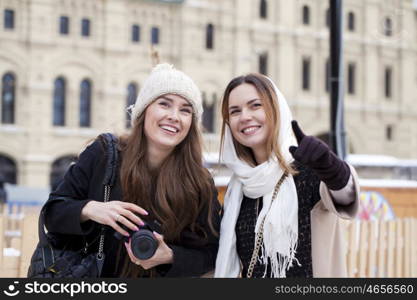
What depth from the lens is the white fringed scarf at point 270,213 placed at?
207 cm

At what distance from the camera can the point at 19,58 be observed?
20766 mm

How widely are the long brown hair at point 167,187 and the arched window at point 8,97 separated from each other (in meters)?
20.6

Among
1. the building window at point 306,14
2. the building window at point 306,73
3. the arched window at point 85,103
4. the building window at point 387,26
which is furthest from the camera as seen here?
the building window at point 387,26

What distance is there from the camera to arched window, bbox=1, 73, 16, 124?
21.0 m

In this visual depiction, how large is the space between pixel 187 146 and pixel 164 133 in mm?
162

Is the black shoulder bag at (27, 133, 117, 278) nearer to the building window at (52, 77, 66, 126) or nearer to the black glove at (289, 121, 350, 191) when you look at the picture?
the black glove at (289, 121, 350, 191)

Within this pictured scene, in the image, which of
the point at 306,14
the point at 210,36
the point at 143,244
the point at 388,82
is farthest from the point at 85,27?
the point at 143,244

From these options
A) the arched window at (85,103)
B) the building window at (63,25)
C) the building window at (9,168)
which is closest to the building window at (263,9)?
the arched window at (85,103)

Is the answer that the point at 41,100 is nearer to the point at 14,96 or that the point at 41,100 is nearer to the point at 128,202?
the point at 14,96

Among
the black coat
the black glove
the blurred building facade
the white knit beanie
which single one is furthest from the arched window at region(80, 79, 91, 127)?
the black glove

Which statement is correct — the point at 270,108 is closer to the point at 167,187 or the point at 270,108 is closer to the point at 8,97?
the point at 167,187

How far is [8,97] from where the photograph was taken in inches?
832

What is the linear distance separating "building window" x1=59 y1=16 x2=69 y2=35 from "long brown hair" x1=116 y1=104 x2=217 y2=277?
2110 cm

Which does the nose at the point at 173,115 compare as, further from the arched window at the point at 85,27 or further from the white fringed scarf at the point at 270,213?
the arched window at the point at 85,27
